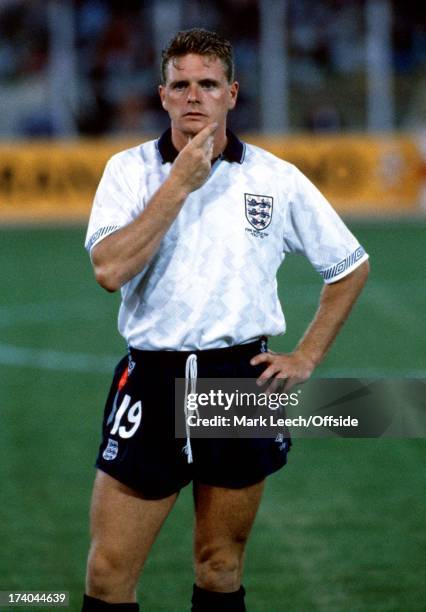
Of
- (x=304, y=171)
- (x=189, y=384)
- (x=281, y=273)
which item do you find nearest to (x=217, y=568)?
(x=189, y=384)

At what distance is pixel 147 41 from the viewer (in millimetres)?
26125

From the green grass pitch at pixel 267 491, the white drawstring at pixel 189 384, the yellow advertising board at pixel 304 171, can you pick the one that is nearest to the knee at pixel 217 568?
the white drawstring at pixel 189 384

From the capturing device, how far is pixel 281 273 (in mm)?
16000

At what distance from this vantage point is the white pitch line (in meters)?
10.9

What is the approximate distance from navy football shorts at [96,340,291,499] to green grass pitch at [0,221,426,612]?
1547mm

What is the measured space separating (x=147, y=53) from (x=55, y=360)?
15.6 meters

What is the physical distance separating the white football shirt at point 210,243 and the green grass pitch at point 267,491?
1.91 meters

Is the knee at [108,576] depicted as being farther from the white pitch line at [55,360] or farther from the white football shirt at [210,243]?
the white pitch line at [55,360]

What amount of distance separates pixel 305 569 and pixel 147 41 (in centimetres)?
2091

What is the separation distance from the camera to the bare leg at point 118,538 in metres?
4.38

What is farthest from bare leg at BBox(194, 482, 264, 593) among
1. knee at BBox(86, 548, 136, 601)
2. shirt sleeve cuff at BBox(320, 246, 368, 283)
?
shirt sleeve cuff at BBox(320, 246, 368, 283)

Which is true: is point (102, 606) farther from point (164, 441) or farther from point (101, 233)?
point (101, 233)

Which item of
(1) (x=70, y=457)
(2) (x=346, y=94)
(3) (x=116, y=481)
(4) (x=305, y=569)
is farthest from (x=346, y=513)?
(2) (x=346, y=94)

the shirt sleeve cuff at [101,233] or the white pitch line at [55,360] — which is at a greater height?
the shirt sleeve cuff at [101,233]
